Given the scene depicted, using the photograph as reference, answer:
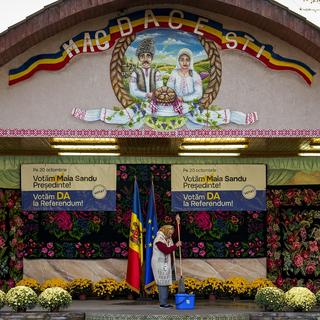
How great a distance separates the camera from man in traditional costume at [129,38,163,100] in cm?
1973

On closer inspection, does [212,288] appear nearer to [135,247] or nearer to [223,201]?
[223,201]

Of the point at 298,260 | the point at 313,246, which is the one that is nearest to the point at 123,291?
the point at 298,260

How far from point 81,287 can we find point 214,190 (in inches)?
163

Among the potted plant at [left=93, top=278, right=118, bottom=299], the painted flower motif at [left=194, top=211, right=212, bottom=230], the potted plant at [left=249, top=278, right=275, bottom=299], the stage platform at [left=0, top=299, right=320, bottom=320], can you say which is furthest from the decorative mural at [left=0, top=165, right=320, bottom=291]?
the stage platform at [left=0, top=299, right=320, bottom=320]

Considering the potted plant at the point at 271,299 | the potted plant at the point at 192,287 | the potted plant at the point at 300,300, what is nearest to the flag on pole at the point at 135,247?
the potted plant at the point at 192,287

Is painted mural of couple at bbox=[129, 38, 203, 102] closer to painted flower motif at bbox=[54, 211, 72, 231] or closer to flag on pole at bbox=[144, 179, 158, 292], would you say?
flag on pole at bbox=[144, 179, 158, 292]

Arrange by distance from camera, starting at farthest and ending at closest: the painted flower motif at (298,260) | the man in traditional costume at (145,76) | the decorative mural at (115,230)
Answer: the painted flower motif at (298,260) < the decorative mural at (115,230) < the man in traditional costume at (145,76)

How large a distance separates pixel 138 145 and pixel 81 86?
246cm

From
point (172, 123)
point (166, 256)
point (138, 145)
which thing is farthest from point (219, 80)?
point (166, 256)

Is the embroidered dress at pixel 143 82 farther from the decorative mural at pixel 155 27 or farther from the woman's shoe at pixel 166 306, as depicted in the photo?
the woman's shoe at pixel 166 306

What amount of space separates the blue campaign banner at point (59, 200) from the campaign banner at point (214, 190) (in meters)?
1.94

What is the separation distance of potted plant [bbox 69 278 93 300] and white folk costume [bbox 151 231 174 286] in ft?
8.17

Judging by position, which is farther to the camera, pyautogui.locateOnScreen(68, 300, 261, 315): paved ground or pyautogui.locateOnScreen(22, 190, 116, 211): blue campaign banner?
pyautogui.locateOnScreen(22, 190, 116, 211): blue campaign banner

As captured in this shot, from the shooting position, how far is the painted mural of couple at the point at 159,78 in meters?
19.8
